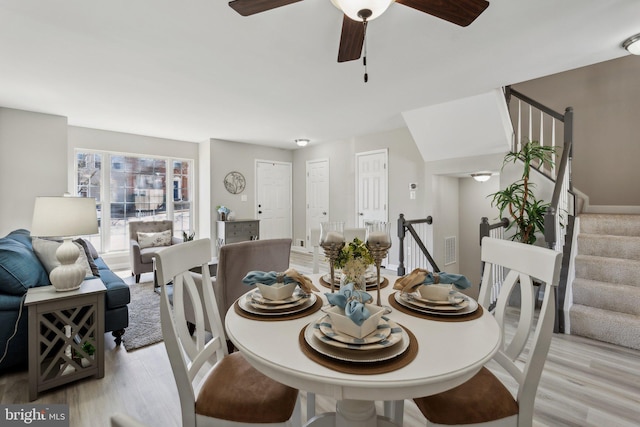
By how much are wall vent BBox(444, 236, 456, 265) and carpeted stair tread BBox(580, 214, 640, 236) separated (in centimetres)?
189

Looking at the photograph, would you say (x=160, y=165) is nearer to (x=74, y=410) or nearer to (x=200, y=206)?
(x=200, y=206)

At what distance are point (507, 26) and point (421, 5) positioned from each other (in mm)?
1148

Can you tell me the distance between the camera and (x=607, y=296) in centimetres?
274

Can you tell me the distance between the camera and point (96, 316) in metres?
2.12

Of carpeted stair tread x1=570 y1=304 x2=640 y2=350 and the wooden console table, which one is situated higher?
the wooden console table

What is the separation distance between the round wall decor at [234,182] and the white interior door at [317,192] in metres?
1.49

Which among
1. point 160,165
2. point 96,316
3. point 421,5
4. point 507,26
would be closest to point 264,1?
point 421,5

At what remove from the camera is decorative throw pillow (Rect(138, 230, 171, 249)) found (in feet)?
15.7

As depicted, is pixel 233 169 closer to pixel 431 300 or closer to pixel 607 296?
pixel 431 300

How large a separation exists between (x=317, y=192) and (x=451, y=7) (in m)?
5.34

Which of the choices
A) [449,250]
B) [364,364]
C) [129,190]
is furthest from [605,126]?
[129,190]

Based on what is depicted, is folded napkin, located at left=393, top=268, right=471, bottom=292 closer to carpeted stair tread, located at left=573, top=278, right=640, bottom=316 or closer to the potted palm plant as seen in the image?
carpeted stair tread, located at left=573, top=278, right=640, bottom=316

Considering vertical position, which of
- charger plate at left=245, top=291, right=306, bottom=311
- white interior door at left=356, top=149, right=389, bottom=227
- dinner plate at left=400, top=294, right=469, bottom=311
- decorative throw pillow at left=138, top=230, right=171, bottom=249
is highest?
white interior door at left=356, top=149, right=389, bottom=227

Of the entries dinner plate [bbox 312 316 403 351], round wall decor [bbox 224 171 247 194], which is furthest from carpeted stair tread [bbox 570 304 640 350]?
round wall decor [bbox 224 171 247 194]
